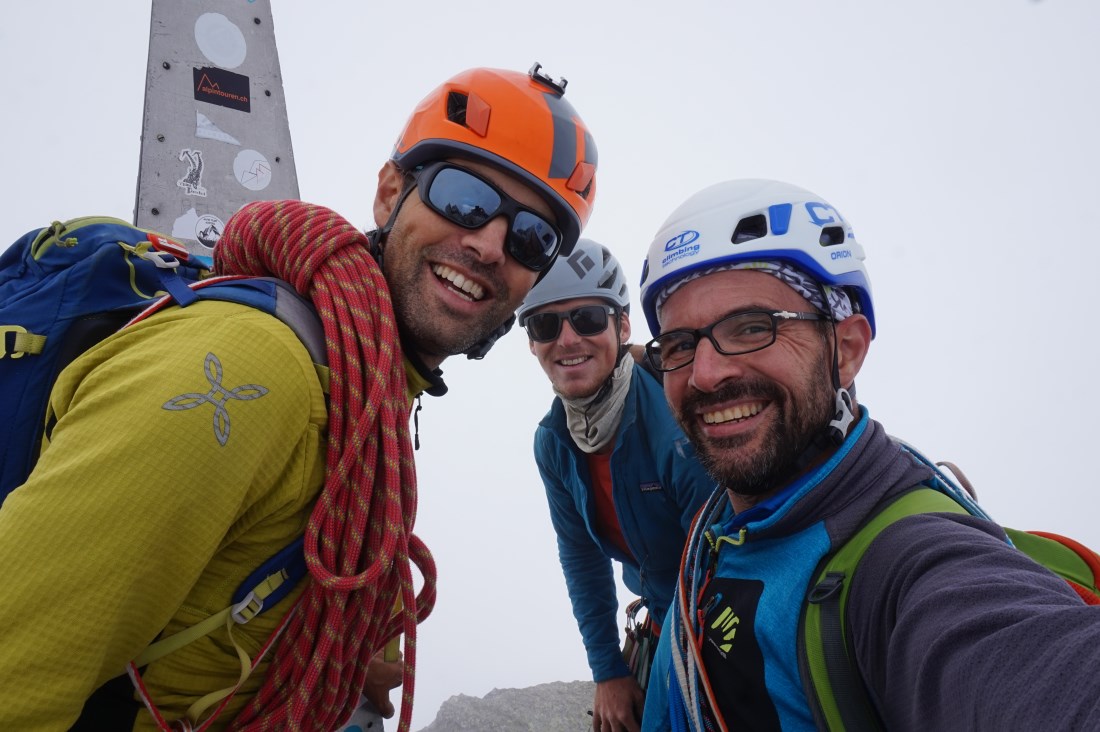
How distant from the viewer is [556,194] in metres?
2.62

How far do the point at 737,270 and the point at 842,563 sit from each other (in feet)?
3.78

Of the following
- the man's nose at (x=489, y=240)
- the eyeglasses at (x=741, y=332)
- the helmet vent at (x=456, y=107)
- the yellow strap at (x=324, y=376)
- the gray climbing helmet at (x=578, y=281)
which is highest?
the helmet vent at (x=456, y=107)

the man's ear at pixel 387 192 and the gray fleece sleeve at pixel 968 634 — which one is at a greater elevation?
the man's ear at pixel 387 192

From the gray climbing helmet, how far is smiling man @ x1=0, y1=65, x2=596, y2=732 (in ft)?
5.41

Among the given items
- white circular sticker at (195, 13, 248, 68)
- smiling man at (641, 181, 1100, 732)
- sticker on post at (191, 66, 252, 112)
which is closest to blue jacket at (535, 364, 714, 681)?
smiling man at (641, 181, 1100, 732)

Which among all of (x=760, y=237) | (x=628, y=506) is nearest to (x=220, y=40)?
(x=760, y=237)

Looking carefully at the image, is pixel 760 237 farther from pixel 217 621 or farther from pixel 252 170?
pixel 252 170

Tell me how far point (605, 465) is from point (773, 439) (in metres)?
1.97

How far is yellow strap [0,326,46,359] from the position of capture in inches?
59.4

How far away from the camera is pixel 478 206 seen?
2.45m

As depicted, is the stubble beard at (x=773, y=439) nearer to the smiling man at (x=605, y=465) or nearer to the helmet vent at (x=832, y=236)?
the helmet vent at (x=832, y=236)

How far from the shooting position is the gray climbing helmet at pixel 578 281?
417 cm

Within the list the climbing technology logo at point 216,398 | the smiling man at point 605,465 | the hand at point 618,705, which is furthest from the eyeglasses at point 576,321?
the climbing technology logo at point 216,398

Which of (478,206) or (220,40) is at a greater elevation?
(220,40)
